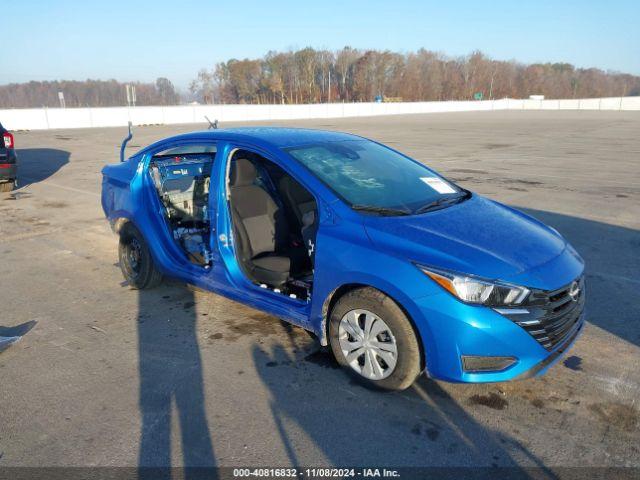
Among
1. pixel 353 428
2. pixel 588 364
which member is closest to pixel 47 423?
pixel 353 428

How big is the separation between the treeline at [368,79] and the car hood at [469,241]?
93.1m

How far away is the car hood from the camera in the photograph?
2922 mm

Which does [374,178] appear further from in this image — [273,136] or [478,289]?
[478,289]

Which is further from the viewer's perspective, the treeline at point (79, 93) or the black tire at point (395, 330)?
the treeline at point (79, 93)

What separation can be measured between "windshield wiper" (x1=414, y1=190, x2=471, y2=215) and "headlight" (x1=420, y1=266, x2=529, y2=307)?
2.60 ft

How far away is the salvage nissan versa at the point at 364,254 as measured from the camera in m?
2.86

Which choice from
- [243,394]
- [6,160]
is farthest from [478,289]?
[6,160]

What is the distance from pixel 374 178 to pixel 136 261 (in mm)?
2585

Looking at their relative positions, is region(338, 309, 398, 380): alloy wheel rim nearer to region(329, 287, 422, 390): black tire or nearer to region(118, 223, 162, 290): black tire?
region(329, 287, 422, 390): black tire

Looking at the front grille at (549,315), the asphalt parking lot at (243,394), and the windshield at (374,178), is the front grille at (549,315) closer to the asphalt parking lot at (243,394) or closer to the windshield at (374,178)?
the asphalt parking lot at (243,394)

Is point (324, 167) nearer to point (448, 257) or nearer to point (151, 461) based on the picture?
point (448, 257)

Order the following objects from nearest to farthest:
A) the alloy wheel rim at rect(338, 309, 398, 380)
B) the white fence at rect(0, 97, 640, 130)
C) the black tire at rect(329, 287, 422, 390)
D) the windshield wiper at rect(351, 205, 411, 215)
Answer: the black tire at rect(329, 287, 422, 390), the alloy wheel rim at rect(338, 309, 398, 380), the windshield wiper at rect(351, 205, 411, 215), the white fence at rect(0, 97, 640, 130)

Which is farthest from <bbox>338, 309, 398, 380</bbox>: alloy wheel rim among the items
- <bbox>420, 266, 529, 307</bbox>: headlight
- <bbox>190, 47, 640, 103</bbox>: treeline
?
<bbox>190, 47, 640, 103</bbox>: treeline

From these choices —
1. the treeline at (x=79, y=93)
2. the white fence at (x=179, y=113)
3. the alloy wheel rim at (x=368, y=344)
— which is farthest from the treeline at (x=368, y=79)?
the alloy wheel rim at (x=368, y=344)
